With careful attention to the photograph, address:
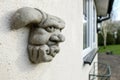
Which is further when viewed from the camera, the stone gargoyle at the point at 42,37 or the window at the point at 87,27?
the window at the point at 87,27

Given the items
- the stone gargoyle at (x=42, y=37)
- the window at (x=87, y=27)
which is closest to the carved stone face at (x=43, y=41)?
the stone gargoyle at (x=42, y=37)

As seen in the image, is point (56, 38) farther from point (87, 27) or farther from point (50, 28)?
point (87, 27)

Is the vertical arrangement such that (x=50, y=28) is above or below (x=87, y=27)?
below

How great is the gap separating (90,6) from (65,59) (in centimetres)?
365

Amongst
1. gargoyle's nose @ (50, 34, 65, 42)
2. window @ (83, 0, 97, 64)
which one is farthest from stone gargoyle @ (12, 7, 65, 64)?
window @ (83, 0, 97, 64)

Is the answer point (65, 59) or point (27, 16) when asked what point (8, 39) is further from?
point (65, 59)

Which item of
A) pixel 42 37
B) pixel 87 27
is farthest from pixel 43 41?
pixel 87 27

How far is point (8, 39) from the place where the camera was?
2.92 feet

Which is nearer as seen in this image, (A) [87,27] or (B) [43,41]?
(B) [43,41]

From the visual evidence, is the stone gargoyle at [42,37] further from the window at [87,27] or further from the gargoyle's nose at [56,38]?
the window at [87,27]

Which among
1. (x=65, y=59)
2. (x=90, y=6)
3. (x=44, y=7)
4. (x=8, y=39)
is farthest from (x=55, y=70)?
(x=90, y=6)

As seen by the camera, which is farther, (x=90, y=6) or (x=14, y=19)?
(x=90, y=6)

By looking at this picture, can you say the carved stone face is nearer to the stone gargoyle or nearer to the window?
the stone gargoyle

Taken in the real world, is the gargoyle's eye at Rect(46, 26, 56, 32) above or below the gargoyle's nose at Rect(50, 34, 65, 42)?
above
